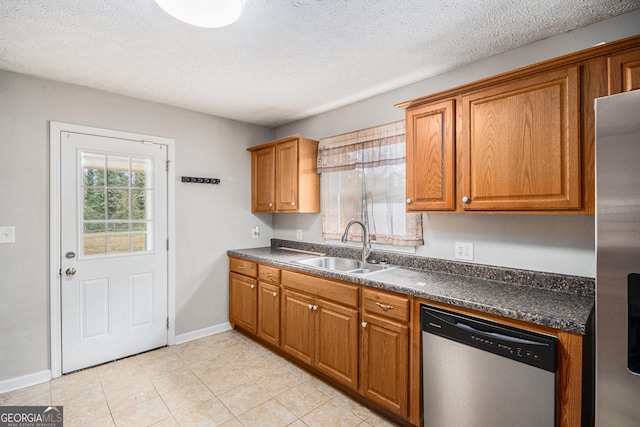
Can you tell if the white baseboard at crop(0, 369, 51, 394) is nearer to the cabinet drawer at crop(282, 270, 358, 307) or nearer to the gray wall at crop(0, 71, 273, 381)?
the gray wall at crop(0, 71, 273, 381)

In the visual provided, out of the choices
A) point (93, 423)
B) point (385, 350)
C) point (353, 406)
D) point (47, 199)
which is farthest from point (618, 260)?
point (47, 199)

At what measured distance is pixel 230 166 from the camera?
363cm

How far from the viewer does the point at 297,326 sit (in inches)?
104

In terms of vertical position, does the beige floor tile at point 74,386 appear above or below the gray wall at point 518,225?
below

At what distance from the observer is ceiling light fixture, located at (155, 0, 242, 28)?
138 cm

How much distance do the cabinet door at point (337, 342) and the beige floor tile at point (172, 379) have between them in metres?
1.03

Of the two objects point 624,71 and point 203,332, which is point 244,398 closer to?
point 203,332

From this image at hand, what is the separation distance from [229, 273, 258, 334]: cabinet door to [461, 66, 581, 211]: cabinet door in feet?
7.18

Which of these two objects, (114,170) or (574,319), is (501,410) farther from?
(114,170)

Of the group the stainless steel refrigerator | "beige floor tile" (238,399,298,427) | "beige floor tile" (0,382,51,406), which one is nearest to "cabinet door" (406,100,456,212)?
the stainless steel refrigerator

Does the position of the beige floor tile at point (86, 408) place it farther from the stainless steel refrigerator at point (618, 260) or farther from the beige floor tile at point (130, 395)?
the stainless steel refrigerator at point (618, 260)

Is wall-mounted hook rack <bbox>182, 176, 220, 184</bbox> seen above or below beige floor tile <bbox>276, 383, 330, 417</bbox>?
above

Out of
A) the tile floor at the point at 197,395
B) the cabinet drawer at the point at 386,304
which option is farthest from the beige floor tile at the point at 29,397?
the cabinet drawer at the point at 386,304

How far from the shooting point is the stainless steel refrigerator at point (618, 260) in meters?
1.06
